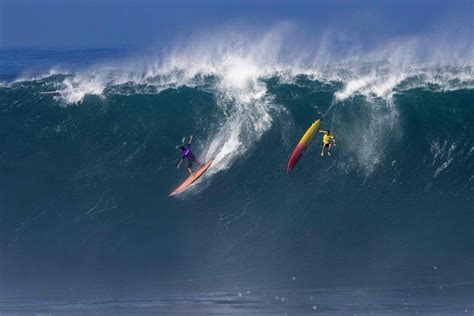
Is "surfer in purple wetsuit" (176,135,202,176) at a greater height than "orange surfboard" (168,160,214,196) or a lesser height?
greater

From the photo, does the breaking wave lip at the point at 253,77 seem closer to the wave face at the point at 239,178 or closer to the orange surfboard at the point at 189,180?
the wave face at the point at 239,178

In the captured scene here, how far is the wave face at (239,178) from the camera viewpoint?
18.9 meters

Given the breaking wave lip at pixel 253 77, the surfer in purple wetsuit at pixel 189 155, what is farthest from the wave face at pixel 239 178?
the surfer in purple wetsuit at pixel 189 155

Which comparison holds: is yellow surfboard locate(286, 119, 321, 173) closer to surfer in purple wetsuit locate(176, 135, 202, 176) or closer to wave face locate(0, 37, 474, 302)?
wave face locate(0, 37, 474, 302)

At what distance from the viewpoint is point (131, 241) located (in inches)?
777

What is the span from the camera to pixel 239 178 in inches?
812

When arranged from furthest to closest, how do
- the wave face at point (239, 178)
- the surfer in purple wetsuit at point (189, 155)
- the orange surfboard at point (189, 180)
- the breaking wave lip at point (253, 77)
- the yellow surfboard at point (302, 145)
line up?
1. the breaking wave lip at point (253, 77)
2. the yellow surfboard at point (302, 145)
3. the orange surfboard at point (189, 180)
4. the surfer in purple wetsuit at point (189, 155)
5. the wave face at point (239, 178)

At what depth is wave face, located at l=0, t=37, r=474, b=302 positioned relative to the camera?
1894 centimetres

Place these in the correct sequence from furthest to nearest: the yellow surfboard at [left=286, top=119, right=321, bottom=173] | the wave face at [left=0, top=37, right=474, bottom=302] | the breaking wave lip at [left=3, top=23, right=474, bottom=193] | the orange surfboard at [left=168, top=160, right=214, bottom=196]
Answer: the breaking wave lip at [left=3, top=23, right=474, bottom=193]
the yellow surfboard at [left=286, top=119, right=321, bottom=173]
the orange surfboard at [left=168, top=160, right=214, bottom=196]
the wave face at [left=0, top=37, right=474, bottom=302]

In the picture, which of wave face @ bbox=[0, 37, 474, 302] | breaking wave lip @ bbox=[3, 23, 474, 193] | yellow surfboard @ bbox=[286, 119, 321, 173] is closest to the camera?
wave face @ bbox=[0, 37, 474, 302]

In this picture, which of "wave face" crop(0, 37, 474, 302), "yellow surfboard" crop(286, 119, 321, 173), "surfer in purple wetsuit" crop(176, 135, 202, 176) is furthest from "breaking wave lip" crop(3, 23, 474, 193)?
"yellow surfboard" crop(286, 119, 321, 173)

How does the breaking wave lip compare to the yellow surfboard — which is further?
the breaking wave lip

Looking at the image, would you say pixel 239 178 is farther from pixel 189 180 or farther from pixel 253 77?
pixel 253 77

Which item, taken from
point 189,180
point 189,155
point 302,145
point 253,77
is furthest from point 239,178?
point 253,77
